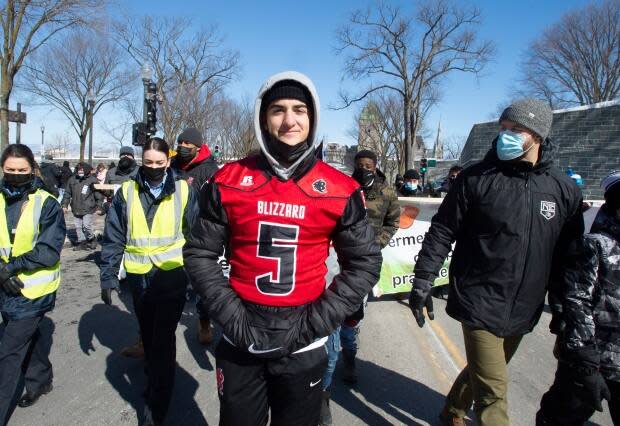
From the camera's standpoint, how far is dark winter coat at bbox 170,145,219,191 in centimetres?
518

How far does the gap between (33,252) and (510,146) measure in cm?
328

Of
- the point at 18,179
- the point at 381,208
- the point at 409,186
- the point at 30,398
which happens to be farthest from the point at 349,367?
the point at 409,186

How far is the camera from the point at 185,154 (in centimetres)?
536

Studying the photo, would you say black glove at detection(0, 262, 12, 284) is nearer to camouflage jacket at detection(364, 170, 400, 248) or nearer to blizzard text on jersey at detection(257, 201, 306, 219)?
blizzard text on jersey at detection(257, 201, 306, 219)

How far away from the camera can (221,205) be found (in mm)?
1955

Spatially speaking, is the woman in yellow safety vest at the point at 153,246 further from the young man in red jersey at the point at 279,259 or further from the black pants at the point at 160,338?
the young man in red jersey at the point at 279,259

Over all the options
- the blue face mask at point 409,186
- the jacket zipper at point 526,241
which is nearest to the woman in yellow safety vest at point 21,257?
the jacket zipper at point 526,241

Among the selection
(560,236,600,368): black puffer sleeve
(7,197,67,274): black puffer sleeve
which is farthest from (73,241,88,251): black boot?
(560,236,600,368): black puffer sleeve

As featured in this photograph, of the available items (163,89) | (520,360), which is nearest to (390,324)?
(520,360)

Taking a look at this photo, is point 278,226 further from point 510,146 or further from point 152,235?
point 152,235

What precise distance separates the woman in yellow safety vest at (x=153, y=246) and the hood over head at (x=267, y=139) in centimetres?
152

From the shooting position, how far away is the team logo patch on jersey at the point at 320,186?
1.95 m

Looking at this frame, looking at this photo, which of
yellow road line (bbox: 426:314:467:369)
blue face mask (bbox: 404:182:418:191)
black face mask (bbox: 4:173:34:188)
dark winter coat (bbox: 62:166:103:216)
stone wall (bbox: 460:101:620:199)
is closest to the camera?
black face mask (bbox: 4:173:34:188)

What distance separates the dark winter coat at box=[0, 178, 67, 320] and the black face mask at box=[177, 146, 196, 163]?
216 centimetres
